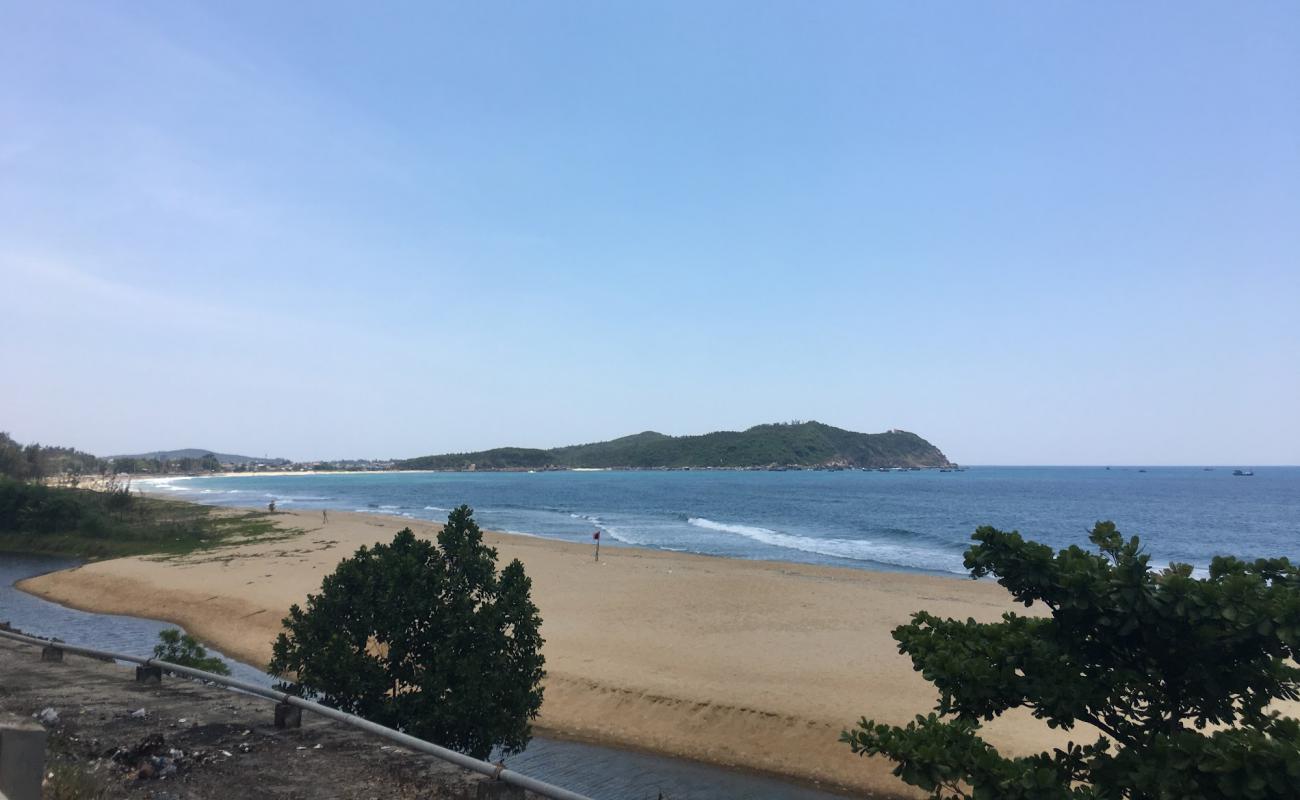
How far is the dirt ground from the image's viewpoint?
6.76m

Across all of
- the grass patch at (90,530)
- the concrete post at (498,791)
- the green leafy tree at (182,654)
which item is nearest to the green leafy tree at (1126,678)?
the concrete post at (498,791)

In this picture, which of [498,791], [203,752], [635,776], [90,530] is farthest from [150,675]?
[90,530]

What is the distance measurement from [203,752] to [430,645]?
8.91ft

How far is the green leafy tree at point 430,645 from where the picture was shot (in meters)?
8.99

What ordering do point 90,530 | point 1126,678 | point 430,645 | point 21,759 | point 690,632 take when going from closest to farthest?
point 21,759
point 1126,678
point 430,645
point 690,632
point 90,530

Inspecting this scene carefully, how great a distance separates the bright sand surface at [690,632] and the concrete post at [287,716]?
22.1 feet

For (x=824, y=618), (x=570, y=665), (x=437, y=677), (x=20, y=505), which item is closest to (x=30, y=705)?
(x=437, y=677)

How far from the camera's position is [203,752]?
25.1ft

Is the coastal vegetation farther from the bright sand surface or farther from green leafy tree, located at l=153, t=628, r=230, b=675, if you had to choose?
green leafy tree, located at l=153, t=628, r=230, b=675

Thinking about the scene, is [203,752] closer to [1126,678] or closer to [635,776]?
[635,776]

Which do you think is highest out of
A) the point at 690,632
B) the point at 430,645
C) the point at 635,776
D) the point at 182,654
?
the point at 430,645

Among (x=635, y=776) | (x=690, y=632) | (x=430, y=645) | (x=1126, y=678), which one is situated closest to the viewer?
(x=1126, y=678)

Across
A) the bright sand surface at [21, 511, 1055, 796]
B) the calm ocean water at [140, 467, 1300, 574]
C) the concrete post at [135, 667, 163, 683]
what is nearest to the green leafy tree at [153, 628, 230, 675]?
the concrete post at [135, 667, 163, 683]

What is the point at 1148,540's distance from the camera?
53938 millimetres
